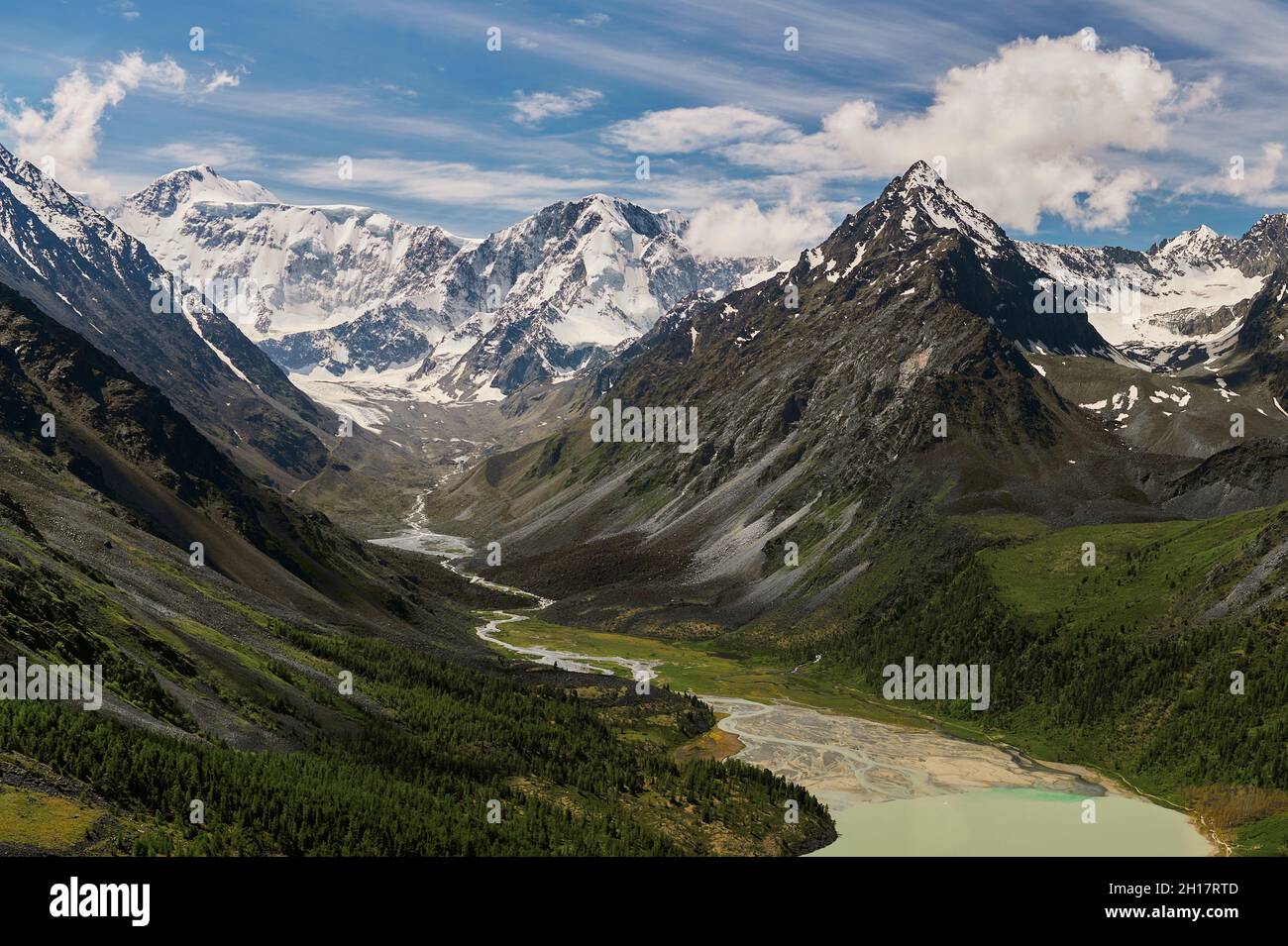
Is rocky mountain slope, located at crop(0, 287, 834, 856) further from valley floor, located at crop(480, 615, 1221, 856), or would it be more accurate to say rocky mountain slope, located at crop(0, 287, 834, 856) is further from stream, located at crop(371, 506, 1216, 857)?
valley floor, located at crop(480, 615, 1221, 856)

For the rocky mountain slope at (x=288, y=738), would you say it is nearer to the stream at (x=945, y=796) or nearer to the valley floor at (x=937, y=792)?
the stream at (x=945, y=796)

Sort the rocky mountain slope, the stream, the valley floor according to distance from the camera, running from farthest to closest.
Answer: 1. the valley floor
2. the stream
3. the rocky mountain slope

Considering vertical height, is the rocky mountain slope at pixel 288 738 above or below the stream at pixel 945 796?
above

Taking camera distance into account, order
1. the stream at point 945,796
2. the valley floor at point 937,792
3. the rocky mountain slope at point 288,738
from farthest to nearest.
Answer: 1. the valley floor at point 937,792
2. the stream at point 945,796
3. the rocky mountain slope at point 288,738

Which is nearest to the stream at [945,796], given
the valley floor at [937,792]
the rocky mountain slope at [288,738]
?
the valley floor at [937,792]

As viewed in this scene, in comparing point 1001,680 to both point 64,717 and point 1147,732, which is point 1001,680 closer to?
point 1147,732

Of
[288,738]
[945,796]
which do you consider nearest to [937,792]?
[945,796]

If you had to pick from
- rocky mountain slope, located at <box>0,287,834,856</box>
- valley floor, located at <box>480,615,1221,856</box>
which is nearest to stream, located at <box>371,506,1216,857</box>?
valley floor, located at <box>480,615,1221,856</box>

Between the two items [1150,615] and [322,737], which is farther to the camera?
[1150,615]

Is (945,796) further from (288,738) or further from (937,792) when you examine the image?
(288,738)
